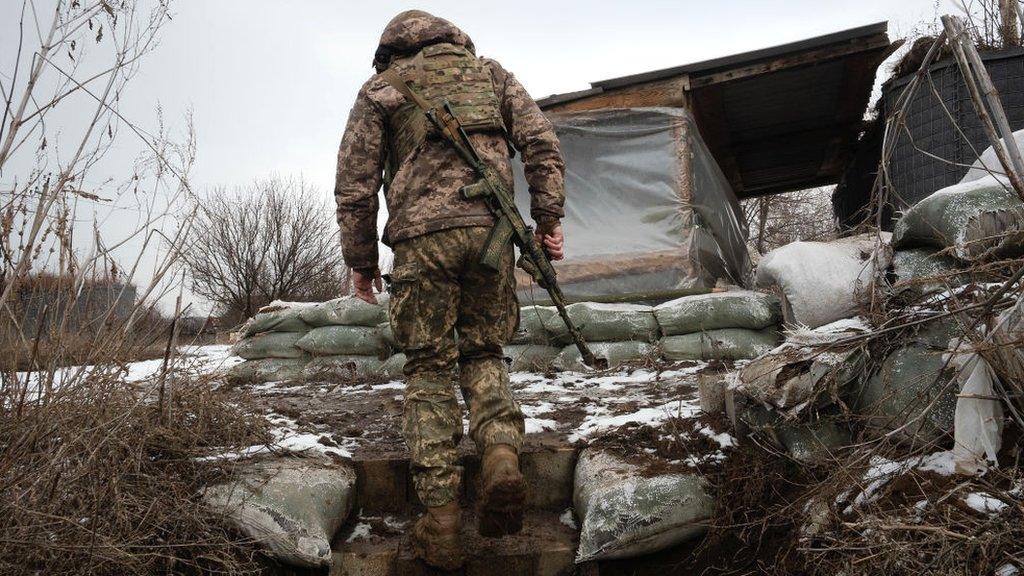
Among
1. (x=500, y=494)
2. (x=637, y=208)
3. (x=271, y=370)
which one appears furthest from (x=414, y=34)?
(x=637, y=208)

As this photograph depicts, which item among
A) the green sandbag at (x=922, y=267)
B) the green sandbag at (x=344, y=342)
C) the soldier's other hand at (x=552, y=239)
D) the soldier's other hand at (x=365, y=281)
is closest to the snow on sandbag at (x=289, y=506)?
the soldier's other hand at (x=365, y=281)

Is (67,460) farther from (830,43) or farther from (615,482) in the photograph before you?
(830,43)

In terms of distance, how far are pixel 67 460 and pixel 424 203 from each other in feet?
3.95

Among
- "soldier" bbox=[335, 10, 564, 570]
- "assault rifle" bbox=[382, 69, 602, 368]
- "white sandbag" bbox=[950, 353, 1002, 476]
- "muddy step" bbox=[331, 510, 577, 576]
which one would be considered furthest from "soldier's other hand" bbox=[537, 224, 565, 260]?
"white sandbag" bbox=[950, 353, 1002, 476]

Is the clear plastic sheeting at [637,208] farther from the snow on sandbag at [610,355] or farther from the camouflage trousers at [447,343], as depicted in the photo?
the camouflage trousers at [447,343]

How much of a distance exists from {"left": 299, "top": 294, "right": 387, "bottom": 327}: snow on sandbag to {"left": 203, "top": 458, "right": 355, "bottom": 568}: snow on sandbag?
103 inches

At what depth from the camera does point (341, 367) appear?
16.0ft

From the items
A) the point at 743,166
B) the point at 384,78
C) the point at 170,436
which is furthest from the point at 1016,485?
the point at 743,166

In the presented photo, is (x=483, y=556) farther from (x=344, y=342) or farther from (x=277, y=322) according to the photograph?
(x=277, y=322)

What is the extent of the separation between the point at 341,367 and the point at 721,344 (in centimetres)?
261

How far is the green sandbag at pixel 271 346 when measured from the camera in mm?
5086

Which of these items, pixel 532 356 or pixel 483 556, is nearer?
pixel 483 556

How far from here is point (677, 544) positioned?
202 cm

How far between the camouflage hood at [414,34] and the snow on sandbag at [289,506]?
147cm
